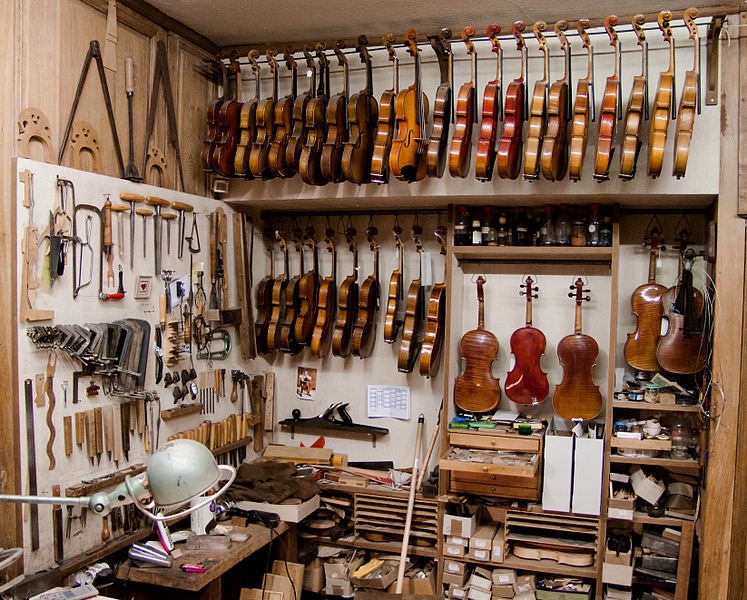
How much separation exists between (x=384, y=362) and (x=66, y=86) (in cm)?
270

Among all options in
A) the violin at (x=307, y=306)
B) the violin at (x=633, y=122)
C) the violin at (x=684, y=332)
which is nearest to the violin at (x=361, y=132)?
the violin at (x=307, y=306)

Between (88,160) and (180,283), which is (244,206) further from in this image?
(88,160)

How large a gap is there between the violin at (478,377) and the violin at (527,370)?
114 millimetres

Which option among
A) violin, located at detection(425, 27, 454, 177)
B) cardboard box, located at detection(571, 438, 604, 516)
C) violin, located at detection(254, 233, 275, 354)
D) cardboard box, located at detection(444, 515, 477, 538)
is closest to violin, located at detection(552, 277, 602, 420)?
cardboard box, located at detection(571, 438, 604, 516)

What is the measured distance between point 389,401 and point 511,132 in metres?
2.13

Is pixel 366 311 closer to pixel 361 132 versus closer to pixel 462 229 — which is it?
pixel 462 229

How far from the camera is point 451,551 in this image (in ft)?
14.5

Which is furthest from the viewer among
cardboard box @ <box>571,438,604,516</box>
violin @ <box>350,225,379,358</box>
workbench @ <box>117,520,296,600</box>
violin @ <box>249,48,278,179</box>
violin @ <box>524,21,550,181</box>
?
violin @ <box>350,225,379,358</box>

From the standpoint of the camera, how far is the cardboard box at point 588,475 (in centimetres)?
416

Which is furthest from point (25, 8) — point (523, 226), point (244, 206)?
point (523, 226)

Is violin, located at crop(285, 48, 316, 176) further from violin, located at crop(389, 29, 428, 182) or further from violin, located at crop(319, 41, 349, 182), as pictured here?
violin, located at crop(389, 29, 428, 182)

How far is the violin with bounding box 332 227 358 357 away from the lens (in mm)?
4750

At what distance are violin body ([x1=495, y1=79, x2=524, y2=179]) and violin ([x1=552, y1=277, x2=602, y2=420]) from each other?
0.99 meters

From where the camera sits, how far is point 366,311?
4789mm
